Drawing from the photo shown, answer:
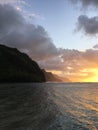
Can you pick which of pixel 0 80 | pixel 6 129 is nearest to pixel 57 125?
pixel 6 129

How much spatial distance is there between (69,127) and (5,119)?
7.82 m

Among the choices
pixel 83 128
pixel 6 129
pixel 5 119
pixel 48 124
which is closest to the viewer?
pixel 6 129

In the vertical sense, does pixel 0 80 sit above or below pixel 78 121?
above

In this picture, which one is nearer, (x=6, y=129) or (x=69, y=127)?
(x=6, y=129)

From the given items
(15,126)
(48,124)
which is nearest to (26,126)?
(15,126)

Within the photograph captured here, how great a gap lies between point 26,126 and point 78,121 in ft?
22.1

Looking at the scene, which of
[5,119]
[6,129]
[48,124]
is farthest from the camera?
[5,119]

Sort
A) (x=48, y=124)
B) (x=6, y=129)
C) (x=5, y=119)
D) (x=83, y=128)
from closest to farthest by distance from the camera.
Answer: (x=6, y=129) → (x=83, y=128) → (x=48, y=124) → (x=5, y=119)

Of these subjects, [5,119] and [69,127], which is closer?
[69,127]

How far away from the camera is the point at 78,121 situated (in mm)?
24172

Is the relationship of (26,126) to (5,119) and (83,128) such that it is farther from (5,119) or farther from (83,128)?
(83,128)

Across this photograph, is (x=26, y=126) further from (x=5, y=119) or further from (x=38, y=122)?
(x=5, y=119)

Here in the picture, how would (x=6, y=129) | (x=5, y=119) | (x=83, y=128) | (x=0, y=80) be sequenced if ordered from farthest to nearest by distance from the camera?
1. (x=0, y=80)
2. (x=5, y=119)
3. (x=83, y=128)
4. (x=6, y=129)

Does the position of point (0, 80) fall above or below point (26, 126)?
above
